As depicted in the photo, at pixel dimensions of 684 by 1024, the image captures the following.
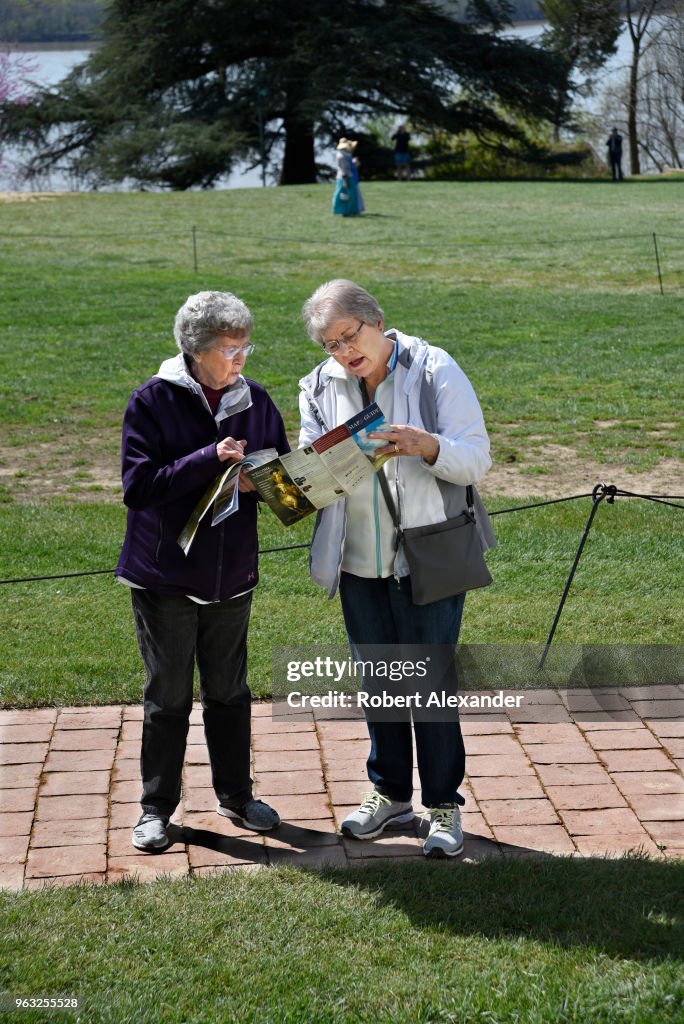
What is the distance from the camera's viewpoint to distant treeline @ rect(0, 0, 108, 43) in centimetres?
3756

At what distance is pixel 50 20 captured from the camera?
136 ft

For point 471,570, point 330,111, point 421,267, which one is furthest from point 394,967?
point 330,111

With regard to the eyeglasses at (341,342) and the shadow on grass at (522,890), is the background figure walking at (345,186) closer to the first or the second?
the eyeglasses at (341,342)

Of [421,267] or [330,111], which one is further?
[330,111]

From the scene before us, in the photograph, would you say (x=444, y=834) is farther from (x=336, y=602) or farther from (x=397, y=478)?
(x=336, y=602)

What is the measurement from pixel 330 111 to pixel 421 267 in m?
18.2

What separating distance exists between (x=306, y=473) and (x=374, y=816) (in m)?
1.34

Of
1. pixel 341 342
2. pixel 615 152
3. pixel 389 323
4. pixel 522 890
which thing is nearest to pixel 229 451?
pixel 341 342

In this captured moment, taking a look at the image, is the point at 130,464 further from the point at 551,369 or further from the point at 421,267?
the point at 421,267

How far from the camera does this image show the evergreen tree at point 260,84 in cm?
3578

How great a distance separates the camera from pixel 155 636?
413 cm

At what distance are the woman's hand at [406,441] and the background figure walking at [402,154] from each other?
31.4m

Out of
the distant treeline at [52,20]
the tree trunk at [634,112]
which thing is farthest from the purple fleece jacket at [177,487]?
the tree trunk at [634,112]

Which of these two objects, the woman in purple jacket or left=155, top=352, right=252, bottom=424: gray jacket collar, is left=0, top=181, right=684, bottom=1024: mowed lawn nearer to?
the woman in purple jacket
